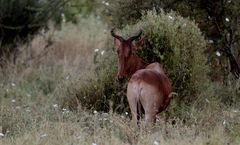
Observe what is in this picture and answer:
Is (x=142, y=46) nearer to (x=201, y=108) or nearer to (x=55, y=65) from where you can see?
(x=201, y=108)

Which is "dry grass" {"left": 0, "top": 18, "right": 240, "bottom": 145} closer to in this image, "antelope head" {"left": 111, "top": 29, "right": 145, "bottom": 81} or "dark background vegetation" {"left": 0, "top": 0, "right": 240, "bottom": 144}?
"dark background vegetation" {"left": 0, "top": 0, "right": 240, "bottom": 144}

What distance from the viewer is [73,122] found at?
32.5 feet

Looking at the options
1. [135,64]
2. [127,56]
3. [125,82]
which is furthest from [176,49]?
[127,56]

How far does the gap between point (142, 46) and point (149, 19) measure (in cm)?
44

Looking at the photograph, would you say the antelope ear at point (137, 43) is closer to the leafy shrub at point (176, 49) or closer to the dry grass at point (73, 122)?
the leafy shrub at point (176, 49)

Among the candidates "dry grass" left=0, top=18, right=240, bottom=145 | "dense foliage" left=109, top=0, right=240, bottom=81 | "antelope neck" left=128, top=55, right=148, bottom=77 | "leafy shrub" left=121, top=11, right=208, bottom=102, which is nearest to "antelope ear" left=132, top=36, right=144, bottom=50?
"antelope neck" left=128, top=55, right=148, bottom=77

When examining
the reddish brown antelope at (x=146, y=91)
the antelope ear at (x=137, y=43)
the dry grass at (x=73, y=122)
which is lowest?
the dry grass at (x=73, y=122)

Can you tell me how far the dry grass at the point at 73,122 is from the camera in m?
8.65

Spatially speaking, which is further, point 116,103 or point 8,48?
point 8,48

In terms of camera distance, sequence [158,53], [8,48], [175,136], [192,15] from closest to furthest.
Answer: [175,136] → [158,53] → [192,15] → [8,48]

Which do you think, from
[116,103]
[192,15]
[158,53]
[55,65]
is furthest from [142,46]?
[55,65]

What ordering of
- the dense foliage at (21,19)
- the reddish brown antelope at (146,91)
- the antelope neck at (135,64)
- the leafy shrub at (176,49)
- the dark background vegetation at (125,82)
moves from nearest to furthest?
the reddish brown antelope at (146,91) < the dark background vegetation at (125,82) < the antelope neck at (135,64) < the leafy shrub at (176,49) < the dense foliage at (21,19)

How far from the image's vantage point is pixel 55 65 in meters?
15.7

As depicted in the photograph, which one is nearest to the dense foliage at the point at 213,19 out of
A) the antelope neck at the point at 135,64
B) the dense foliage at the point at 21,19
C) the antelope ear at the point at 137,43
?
the antelope ear at the point at 137,43
